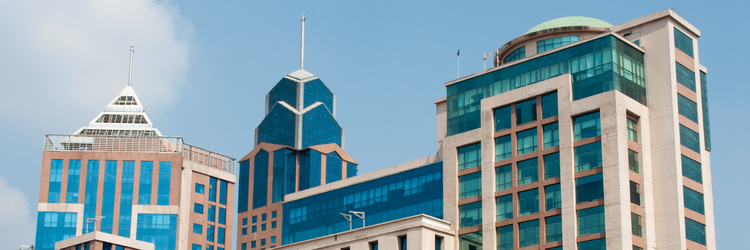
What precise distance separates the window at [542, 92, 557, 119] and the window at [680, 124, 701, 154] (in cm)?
1237

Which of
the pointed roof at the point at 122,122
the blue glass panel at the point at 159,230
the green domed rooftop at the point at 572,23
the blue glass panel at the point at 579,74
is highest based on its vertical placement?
the pointed roof at the point at 122,122

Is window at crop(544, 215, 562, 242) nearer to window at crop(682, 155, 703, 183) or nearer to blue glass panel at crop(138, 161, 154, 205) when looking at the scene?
window at crop(682, 155, 703, 183)

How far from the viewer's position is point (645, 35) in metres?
103

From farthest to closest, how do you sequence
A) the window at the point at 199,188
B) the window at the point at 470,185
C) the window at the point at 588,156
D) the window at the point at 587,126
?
1. the window at the point at 199,188
2. the window at the point at 470,185
3. the window at the point at 587,126
4. the window at the point at 588,156

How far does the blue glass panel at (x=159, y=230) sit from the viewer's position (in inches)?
6865

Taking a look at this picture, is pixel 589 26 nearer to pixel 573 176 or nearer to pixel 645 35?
pixel 645 35

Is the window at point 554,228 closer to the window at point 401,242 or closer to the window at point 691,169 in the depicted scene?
the window at point 691,169

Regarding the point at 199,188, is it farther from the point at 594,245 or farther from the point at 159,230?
the point at 594,245

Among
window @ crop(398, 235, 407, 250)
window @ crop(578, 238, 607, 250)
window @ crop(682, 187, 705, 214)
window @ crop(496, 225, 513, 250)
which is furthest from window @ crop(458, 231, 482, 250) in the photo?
window @ crop(682, 187, 705, 214)

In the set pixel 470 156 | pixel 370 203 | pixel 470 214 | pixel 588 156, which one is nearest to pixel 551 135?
pixel 588 156

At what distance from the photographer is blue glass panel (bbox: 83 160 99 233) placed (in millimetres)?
174250

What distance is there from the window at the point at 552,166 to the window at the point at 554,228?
428 cm

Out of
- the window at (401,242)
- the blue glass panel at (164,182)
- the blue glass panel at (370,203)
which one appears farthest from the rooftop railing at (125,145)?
the window at (401,242)

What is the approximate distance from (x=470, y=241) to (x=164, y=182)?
88282 mm
